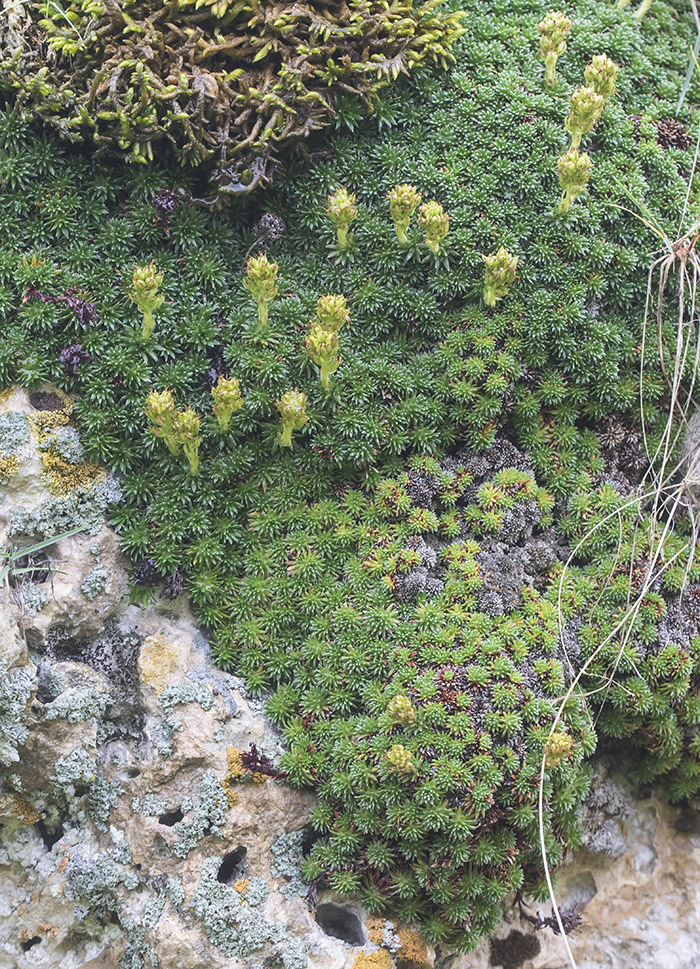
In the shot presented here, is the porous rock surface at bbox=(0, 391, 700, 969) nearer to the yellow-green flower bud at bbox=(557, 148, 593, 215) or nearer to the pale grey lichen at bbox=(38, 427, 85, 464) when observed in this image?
the pale grey lichen at bbox=(38, 427, 85, 464)

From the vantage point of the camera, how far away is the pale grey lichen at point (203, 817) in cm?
330

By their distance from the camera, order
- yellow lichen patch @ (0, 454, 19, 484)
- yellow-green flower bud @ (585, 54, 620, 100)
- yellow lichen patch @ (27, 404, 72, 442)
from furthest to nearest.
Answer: yellow-green flower bud @ (585, 54, 620, 100) → yellow lichen patch @ (27, 404, 72, 442) → yellow lichen patch @ (0, 454, 19, 484)

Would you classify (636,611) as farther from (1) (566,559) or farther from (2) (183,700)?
(2) (183,700)

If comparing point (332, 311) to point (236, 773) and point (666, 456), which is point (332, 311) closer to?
point (666, 456)

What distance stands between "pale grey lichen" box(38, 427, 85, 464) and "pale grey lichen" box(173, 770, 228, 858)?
1523 millimetres

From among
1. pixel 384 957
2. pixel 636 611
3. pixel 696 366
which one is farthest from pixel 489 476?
pixel 384 957

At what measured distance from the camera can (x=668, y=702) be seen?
3.72m

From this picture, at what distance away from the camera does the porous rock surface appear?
3268 mm

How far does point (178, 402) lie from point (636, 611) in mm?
2317

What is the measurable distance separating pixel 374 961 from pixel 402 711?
0.97m

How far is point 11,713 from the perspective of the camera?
3303mm

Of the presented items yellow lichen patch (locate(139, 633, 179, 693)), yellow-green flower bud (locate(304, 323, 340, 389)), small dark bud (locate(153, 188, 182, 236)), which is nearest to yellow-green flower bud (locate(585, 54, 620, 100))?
yellow-green flower bud (locate(304, 323, 340, 389))

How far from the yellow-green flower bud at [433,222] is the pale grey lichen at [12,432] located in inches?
81.4

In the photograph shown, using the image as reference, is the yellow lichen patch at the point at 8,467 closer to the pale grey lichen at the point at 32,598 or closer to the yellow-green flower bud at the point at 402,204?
the pale grey lichen at the point at 32,598
